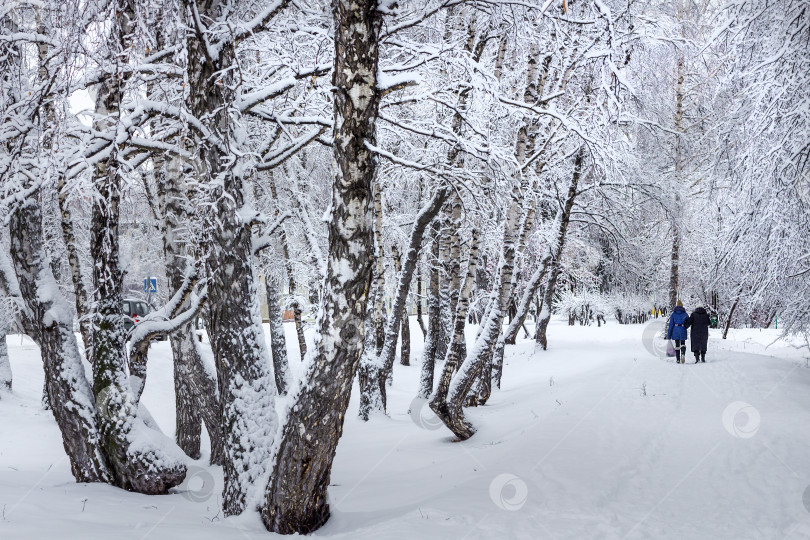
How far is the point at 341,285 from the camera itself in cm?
423

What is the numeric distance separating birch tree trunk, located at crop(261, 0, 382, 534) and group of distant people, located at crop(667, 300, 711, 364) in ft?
44.1

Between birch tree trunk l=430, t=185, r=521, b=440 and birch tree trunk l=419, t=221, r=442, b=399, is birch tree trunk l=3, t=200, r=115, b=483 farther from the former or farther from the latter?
birch tree trunk l=419, t=221, r=442, b=399

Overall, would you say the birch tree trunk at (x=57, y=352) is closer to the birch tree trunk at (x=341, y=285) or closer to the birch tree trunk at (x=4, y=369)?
the birch tree trunk at (x=341, y=285)

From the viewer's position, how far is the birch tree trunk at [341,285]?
13.6 feet

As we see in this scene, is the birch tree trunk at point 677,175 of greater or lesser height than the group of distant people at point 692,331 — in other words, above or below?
above

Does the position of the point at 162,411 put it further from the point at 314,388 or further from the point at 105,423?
the point at 314,388

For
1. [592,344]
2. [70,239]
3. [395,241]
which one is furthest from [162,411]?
[592,344]

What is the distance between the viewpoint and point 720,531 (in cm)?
471

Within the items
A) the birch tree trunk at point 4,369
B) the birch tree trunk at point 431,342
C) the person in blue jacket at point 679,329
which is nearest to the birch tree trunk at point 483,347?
the birch tree trunk at point 431,342

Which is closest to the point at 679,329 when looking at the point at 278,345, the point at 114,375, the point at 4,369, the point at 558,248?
the point at 558,248

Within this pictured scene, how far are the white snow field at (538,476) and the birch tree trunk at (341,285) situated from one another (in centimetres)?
52

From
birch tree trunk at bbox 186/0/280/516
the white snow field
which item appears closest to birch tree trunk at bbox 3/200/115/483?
the white snow field

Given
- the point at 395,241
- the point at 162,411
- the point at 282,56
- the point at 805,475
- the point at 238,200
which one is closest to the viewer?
the point at 238,200

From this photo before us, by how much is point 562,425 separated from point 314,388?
15.3 ft
